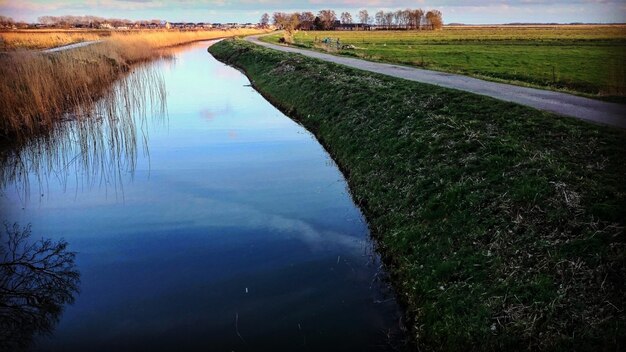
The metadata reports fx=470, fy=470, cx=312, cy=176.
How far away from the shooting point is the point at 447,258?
24.2ft

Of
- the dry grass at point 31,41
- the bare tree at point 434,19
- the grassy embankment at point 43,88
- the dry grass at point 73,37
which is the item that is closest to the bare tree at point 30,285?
the grassy embankment at point 43,88

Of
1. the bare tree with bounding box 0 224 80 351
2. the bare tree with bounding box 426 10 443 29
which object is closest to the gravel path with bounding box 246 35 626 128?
the bare tree with bounding box 0 224 80 351

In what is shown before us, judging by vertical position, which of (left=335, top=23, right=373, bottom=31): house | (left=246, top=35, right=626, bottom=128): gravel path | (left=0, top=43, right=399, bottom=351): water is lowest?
(left=0, top=43, right=399, bottom=351): water

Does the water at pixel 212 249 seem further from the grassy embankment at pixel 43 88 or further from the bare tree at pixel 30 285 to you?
the grassy embankment at pixel 43 88

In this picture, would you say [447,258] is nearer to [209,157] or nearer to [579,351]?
[579,351]

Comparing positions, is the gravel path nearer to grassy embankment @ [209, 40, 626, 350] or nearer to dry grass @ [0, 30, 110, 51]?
grassy embankment @ [209, 40, 626, 350]

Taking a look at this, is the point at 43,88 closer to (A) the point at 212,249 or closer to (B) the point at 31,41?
(A) the point at 212,249

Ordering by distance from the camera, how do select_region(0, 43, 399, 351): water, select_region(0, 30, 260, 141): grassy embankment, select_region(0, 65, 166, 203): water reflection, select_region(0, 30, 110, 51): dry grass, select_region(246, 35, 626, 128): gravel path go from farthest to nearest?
select_region(0, 30, 110, 51): dry grass
select_region(0, 30, 260, 141): grassy embankment
select_region(0, 65, 166, 203): water reflection
select_region(246, 35, 626, 128): gravel path
select_region(0, 43, 399, 351): water

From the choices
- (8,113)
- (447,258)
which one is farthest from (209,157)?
(447,258)

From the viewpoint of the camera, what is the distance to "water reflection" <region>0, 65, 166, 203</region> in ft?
43.1

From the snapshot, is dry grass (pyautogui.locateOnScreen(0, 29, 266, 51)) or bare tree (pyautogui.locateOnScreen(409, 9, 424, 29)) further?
bare tree (pyautogui.locateOnScreen(409, 9, 424, 29))

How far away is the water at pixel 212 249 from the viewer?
669cm

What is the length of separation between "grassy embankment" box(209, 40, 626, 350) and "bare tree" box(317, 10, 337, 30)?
139 m

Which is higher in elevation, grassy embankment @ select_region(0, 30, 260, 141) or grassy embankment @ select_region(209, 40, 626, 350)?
grassy embankment @ select_region(0, 30, 260, 141)
